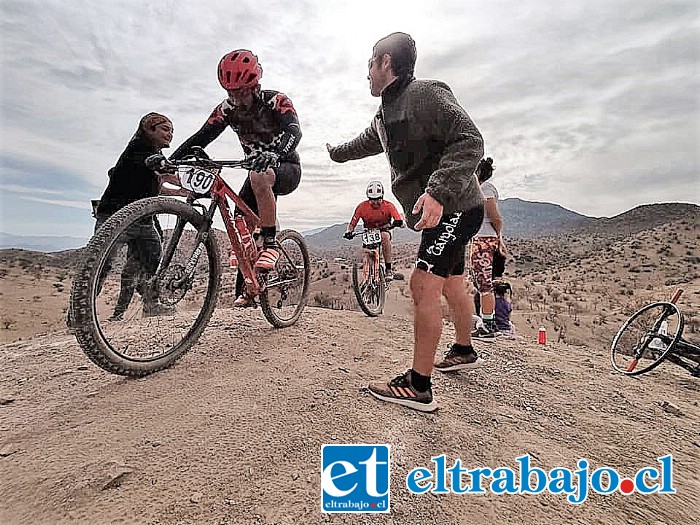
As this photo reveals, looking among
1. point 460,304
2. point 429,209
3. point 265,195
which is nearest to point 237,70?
point 265,195

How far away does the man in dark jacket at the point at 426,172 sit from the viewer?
7.94 feet

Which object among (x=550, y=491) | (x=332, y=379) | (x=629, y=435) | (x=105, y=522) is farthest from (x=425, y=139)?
(x=105, y=522)

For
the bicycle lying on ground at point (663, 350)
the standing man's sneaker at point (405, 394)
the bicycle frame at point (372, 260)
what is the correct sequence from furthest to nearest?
the bicycle frame at point (372, 260), the bicycle lying on ground at point (663, 350), the standing man's sneaker at point (405, 394)

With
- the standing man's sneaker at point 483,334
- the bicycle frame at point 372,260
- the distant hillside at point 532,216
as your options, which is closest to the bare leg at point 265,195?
the standing man's sneaker at point 483,334

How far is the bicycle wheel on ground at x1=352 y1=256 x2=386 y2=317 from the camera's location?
6.04m

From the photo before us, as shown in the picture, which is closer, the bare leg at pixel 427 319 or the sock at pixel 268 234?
A: the bare leg at pixel 427 319

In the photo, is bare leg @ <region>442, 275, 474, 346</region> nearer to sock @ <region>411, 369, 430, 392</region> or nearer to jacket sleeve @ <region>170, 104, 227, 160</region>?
sock @ <region>411, 369, 430, 392</region>

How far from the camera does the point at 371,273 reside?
21.1ft

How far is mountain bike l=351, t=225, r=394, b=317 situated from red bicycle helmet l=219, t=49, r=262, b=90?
324 centimetres

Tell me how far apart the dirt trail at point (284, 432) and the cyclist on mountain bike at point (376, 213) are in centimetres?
302

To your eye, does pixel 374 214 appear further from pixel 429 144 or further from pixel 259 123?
pixel 429 144

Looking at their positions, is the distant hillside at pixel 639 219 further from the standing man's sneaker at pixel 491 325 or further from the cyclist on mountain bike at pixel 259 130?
the cyclist on mountain bike at pixel 259 130

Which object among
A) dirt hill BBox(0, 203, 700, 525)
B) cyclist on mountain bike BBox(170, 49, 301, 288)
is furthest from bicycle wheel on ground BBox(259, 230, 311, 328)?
cyclist on mountain bike BBox(170, 49, 301, 288)

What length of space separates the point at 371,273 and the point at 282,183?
9.66ft
